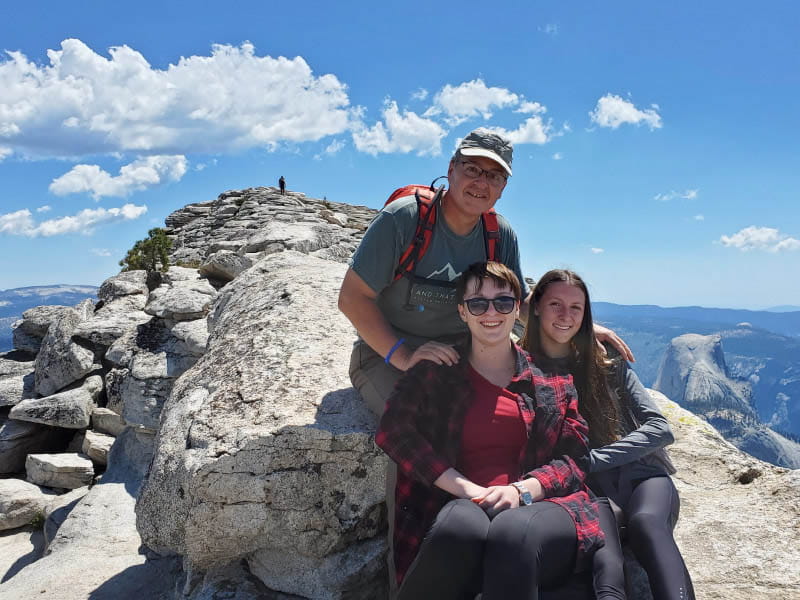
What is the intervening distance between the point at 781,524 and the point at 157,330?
14156mm

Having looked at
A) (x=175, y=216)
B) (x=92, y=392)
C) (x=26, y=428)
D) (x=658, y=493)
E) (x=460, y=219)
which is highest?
(x=175, y=216)

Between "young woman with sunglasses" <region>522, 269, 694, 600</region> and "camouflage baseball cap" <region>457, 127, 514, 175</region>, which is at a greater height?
"camouflage baseball cap" <region>457, 127, 514, 175</region>

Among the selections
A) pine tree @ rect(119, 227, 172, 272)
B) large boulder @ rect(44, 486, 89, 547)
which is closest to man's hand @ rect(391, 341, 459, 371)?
large boulder @ rect(44, 486, 89, 547)

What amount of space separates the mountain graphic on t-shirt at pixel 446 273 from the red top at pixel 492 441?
1445 millimetres

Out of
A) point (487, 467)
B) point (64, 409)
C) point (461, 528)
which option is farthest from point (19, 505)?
point (461, 528)

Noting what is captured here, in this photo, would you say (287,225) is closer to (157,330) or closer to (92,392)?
(157,330)

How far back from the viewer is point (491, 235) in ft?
17.9

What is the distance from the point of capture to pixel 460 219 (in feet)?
17.4

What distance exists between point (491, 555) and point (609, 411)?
2140mm

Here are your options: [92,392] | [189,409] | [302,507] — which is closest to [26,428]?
[92,392]

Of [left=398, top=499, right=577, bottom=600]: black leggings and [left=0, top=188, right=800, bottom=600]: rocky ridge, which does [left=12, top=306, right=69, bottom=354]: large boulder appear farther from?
[left=398, top=499, right=577, bottom=600]: black leggings

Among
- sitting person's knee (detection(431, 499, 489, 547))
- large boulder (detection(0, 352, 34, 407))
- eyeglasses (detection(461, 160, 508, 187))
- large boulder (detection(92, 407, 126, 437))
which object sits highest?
eyeglasses (detection(461, 160, 508, 187))

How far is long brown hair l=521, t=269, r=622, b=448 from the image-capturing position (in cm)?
502

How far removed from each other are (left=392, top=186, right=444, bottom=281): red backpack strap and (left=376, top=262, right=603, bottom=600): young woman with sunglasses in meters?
0.64
